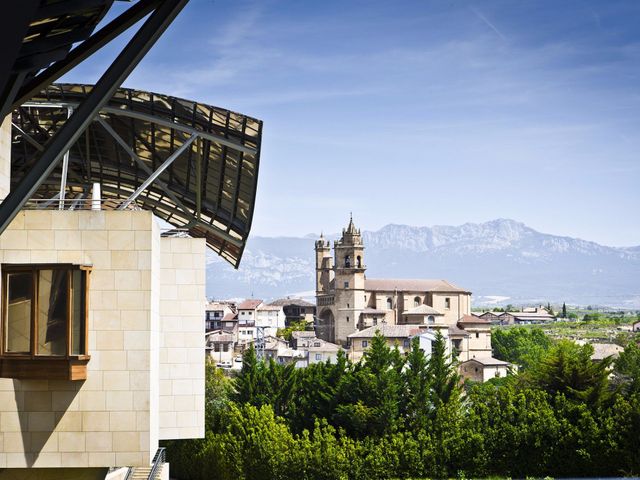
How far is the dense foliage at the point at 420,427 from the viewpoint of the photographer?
40.7m

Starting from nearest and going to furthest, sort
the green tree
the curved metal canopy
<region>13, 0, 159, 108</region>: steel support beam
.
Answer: <region>13, 0, 159, 108</region>: steel support beam, the curved metal canopy, the green tree

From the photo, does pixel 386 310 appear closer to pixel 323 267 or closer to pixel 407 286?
pixel 407 286

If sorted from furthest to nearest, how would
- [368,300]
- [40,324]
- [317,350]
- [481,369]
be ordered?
[368,300] → [317,350] → [481,369] → [40,324]

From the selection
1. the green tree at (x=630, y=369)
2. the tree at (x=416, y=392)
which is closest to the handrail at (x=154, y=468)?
the tree at (x=416, y=392)

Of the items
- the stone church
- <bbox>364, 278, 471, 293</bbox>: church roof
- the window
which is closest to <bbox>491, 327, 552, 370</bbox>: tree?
the stone church

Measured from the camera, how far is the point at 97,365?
12.9 m

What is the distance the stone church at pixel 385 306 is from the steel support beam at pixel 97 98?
106 meters

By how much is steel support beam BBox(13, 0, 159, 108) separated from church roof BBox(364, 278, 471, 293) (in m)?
123

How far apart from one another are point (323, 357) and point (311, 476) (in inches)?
2485

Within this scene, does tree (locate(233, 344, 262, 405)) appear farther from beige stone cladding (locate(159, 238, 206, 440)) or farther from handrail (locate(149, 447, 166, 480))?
beige stone cladding (locate(159, 238, 206, 440))

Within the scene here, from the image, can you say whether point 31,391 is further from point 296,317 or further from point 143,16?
point 296,317

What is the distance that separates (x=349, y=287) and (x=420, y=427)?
260 ft

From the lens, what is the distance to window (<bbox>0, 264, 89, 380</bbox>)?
12.3 meters

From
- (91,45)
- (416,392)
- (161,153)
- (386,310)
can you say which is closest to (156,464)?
(161,153)
